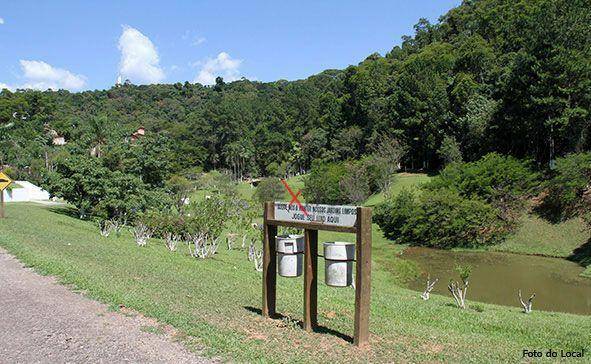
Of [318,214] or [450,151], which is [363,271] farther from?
[450,151]

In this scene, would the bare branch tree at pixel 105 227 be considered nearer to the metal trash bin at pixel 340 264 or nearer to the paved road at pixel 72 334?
the paved road at pixel 72 334

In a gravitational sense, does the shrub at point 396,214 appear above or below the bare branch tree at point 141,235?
below

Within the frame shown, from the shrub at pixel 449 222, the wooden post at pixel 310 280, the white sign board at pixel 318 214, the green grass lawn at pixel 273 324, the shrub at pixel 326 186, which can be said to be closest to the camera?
the green grass lawn at pixel 273 324

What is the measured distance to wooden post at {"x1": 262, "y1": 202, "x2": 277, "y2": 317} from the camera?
25.7ft

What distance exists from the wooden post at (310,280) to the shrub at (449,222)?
28.5 metres

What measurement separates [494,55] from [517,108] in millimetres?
17555

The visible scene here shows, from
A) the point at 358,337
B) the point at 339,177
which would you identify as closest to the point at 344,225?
the point at 358,337

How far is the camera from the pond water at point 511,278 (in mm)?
20016

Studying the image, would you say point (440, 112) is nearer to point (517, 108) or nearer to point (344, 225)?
point (517, 108)

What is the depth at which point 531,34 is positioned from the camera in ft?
132

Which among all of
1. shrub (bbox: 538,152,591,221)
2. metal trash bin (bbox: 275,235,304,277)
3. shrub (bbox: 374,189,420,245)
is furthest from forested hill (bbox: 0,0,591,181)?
metal trash bin (bbox: 275,235,304,277)

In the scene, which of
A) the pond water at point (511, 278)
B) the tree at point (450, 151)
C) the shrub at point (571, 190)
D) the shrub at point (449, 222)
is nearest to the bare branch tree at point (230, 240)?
the pond water at point (511, 278)

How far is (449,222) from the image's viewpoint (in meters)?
34.3

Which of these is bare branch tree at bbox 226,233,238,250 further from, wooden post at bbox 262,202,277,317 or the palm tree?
wooden post at bbox 262,202,277,317
